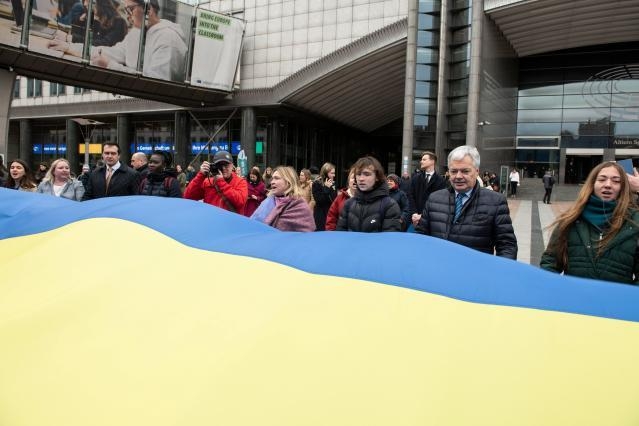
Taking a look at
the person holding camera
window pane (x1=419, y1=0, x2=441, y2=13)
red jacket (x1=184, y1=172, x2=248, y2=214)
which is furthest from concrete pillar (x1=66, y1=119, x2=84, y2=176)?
the person holding camera

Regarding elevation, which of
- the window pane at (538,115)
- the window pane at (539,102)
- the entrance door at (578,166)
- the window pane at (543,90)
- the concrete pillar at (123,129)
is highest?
Result: the window pane at (543,90)

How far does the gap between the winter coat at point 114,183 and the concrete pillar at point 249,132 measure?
91.9 feet

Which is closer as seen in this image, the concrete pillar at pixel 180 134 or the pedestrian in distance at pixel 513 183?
the pedestrian in distance at pixel 513 183

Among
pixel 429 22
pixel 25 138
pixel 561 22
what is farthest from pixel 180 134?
pixel 561 22

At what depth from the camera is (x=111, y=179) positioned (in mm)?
5965

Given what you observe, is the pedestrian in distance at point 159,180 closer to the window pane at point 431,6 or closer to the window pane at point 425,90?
the window pane at point 425,90

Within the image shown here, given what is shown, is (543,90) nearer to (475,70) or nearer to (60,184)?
(475,70)

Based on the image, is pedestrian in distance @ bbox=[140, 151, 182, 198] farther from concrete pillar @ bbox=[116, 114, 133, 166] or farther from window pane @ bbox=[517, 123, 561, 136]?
window pane @ bbox=[517, 123, 561, 136]

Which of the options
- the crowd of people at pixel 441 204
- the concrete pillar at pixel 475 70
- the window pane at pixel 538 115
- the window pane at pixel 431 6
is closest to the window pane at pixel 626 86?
the window pane at pixel 538 115

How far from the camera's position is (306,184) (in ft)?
30.0

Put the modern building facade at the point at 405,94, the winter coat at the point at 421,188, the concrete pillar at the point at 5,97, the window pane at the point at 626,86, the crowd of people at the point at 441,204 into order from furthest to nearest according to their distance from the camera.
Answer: the window pane at the point at 626,86
the modern building facade at the point at 405,94
the concrete pillar at the point at 5,97
the winter coat at the point at 421,188
the crowd of people at the point at 441,204

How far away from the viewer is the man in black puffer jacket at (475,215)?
345 cm

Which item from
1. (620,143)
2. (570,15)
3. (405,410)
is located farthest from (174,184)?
(620,143)

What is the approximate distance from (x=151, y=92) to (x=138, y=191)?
26.3m
